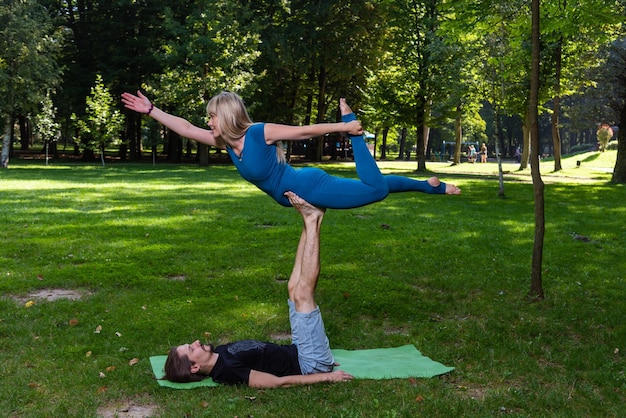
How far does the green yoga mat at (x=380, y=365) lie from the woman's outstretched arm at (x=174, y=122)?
90.5 inches

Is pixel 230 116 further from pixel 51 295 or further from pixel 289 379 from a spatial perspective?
pixel 51 295

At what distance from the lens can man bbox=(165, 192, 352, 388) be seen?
17.9 feet

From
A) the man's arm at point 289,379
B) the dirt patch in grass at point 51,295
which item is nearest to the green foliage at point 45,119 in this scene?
the dirt patch in grass at point 51,295

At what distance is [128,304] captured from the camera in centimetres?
776

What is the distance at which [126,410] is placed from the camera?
496 cm

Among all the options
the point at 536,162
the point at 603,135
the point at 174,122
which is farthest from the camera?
the point at 603,135

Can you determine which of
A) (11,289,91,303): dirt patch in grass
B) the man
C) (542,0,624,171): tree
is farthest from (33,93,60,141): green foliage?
the man

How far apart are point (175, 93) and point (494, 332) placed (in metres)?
29.1

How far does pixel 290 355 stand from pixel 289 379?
29 cm

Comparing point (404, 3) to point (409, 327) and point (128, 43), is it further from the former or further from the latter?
point (409, 327)

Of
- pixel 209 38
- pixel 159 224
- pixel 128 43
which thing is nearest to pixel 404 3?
pixel 209 38

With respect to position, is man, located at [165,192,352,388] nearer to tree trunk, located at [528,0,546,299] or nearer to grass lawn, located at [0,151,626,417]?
grass lawn, located at [0,151,626,417]

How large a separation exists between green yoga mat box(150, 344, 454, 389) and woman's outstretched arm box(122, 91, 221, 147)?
90.5 inches

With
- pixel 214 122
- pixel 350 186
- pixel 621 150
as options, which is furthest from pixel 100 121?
pixel 350 186
